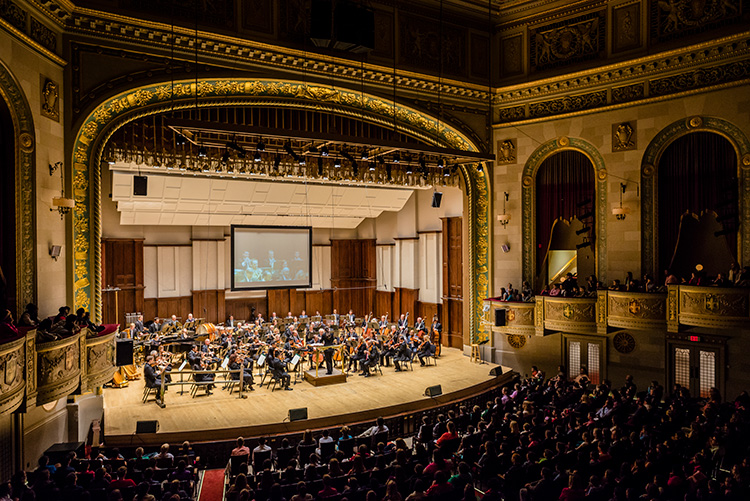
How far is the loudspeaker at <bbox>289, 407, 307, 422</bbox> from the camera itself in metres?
10.1

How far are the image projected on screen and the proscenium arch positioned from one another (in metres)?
5.36

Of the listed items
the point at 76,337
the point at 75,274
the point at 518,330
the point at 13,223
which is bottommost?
the point at 518,330

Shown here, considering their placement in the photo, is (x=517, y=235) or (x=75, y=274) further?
(x=517, y=235)

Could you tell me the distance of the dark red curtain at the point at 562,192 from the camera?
14297mm

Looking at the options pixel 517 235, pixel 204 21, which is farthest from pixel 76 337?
pixel 517 235

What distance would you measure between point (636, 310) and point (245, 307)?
15.2 metres

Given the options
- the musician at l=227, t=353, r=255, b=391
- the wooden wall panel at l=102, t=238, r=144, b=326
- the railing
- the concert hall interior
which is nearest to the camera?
the railing

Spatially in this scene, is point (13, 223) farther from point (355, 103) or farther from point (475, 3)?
point (475, 3)

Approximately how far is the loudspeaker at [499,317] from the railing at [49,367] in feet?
31.7

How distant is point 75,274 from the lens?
35.3 feet

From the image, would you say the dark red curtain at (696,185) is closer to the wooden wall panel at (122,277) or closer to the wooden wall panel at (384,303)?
the wooden wall panel at (384,303)

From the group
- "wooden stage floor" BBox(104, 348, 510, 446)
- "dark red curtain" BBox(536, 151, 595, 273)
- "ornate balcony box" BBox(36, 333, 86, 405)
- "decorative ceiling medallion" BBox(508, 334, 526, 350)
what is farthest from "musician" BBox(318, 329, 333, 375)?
"ornate balcony box" BBox(36, 333, 86, 405)

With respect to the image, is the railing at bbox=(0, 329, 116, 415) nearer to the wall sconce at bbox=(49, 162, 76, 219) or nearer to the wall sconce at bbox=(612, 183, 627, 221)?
the wall sconce at bbox=(49, 162, 76, 219)

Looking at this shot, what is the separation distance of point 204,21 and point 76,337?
760cm
